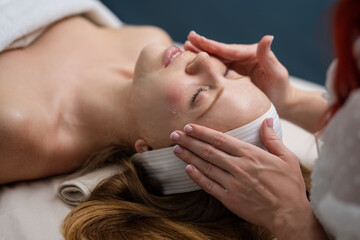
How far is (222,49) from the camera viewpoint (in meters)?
1.15

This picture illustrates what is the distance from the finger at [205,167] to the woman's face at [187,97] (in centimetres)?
7

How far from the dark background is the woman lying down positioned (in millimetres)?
889

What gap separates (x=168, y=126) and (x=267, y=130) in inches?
9.4

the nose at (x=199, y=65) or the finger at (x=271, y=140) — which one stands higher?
the nose at (x=199, y=65)

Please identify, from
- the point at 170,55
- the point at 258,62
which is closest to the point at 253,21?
the point at 258,62

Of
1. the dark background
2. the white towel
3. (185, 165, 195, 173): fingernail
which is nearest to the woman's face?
(185, 165, 195, 173): fingernail

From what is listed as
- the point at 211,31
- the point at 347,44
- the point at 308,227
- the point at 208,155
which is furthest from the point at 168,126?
the point at 211,31

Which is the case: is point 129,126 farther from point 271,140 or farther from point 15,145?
point 271,140

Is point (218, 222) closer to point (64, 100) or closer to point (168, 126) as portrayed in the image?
point (168, 126)

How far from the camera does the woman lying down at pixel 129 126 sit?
0.96 metres

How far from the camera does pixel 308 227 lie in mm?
820

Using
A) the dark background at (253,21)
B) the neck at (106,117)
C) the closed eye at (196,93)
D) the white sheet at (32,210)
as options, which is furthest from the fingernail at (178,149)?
the dark background at (253,21)

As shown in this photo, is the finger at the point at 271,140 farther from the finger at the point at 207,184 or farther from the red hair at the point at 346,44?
the red hair at the point at 346,44

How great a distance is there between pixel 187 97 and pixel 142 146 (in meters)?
0.20
